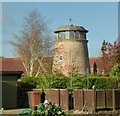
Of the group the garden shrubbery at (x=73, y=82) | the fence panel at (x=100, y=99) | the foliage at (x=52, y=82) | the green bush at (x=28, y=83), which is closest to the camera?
the fence panel at (x=100, y=99)

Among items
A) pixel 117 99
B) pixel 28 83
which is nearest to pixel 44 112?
pixel 117 99

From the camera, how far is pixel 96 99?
23.6 m

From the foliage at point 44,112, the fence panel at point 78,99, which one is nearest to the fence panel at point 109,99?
the fence panel at point 78,99

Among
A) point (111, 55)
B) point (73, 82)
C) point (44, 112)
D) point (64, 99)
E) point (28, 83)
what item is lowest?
point (44, 112)

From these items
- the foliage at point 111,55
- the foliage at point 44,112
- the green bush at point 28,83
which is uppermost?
the foliage at point 111,55

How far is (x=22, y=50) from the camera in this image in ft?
170

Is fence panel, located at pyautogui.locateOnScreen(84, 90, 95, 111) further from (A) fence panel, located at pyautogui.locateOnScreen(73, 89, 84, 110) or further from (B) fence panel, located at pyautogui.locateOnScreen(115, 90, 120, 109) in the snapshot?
(B) fence panel, located at pyautogui.locateOnScreen(115, 90, 120, 109)

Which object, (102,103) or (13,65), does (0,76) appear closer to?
(102,103)

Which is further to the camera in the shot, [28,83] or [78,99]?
[28,83]

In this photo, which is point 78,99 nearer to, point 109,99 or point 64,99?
point 64,99

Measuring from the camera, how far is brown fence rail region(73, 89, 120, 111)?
2361cm

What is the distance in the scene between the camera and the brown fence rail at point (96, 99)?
2361cm

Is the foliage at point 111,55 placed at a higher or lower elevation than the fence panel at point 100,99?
higher

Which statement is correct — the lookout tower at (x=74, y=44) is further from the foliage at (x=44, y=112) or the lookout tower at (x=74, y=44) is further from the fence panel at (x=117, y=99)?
the foliage at (x=44, y=112)
